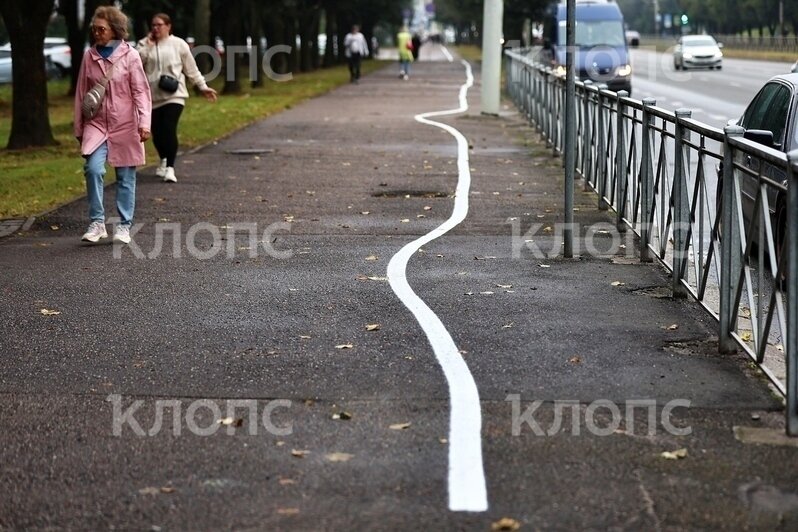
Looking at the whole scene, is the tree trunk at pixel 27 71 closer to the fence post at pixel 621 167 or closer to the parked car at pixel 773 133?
the fence post at pixel 621 167

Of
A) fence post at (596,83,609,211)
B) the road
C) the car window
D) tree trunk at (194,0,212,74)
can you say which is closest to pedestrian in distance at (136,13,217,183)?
fence post at (596,83,609,211)

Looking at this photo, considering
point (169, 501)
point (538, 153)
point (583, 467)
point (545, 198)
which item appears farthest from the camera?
point (538, 153)

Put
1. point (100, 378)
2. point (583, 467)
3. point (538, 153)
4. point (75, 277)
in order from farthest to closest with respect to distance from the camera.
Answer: point (538, 153) → point (75, 277) → point (100, 378) → point (583, 467)

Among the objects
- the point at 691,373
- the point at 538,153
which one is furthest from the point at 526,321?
the point at 538,153

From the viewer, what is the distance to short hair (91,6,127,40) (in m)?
11.0

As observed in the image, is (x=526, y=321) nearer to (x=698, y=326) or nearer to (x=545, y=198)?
(x=698, y=326)

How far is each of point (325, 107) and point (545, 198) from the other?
1816cm

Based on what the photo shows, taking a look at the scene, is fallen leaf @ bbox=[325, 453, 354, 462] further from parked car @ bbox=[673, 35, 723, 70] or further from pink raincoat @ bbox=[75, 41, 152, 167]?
parked car @ bbox=[673, 35, 723, 70]

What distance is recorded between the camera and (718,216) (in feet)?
25.1

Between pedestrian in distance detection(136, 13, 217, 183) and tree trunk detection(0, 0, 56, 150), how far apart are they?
22.3 feet

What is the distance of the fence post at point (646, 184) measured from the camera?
10234mm

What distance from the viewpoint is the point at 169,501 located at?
198 inches

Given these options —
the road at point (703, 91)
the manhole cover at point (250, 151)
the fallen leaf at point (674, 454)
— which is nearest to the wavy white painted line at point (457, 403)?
the fallen leaf at point (674, 454)

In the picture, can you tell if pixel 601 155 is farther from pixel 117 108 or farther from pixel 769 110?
pixel 117 108
